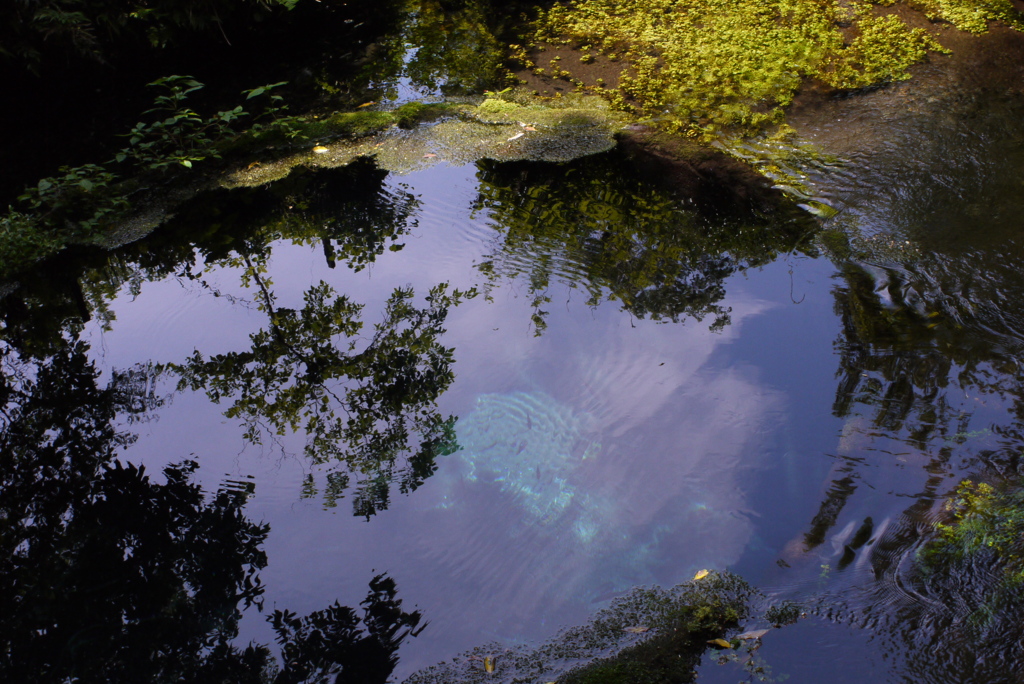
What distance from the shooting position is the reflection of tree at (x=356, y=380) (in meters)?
3.45

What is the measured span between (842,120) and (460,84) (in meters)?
3.52

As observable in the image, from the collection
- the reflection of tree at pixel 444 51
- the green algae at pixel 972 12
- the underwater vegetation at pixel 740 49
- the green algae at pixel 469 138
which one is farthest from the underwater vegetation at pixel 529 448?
the green algae at pixel 972 12

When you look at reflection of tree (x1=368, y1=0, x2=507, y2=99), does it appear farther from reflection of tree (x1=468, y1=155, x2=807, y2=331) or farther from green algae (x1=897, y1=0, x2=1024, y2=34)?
green algae (x1=897, y1=0, x2=1024, y2=34)

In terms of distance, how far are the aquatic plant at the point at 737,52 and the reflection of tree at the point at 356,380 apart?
9.65 ft

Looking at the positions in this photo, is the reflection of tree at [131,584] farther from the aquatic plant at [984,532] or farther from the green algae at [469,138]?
the green algae at [469,138]

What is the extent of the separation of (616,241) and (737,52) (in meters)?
2.81

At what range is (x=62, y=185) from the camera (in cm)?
502

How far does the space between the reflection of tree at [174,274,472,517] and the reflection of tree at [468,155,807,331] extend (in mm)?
683

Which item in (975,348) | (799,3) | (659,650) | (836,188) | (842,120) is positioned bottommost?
(659,650)

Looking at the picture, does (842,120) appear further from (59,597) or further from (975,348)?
(59,597)

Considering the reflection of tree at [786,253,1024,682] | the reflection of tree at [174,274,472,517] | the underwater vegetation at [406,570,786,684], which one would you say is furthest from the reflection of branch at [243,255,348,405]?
the reflection of tree at [786,253,1024,682]

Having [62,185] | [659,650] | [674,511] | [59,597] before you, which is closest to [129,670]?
[59,597]

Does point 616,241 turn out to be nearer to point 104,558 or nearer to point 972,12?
point 104,558

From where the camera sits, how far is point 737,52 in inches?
238
